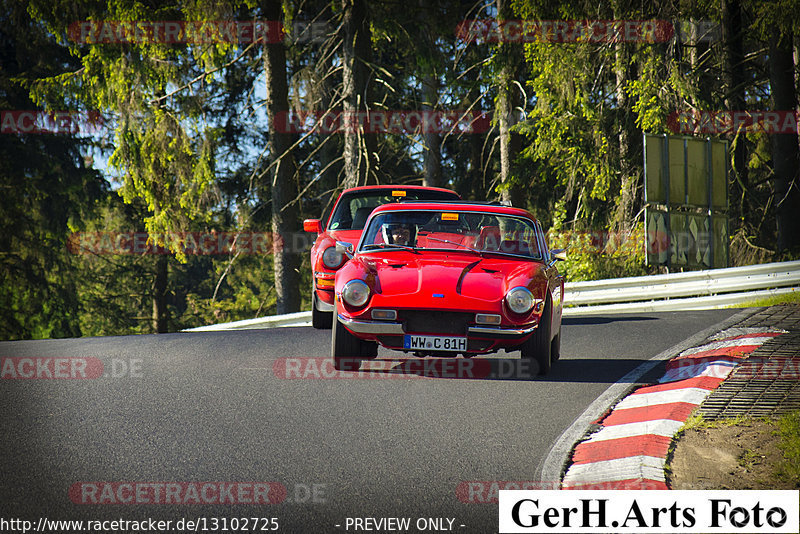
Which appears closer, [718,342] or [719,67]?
[718,342]

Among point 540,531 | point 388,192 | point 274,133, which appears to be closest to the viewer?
point 540,531

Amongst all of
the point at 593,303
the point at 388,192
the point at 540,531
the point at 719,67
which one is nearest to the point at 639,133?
the point at 719,67

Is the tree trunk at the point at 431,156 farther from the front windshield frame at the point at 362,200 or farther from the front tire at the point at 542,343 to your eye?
the front tire at the point at 542,343

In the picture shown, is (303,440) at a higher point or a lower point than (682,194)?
lower

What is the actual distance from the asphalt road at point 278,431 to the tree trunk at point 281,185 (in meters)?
13.0

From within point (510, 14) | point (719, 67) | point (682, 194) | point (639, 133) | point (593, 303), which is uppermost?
point (510, 14)

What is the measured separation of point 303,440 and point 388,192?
22.4 ft

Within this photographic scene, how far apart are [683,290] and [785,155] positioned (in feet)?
32.1

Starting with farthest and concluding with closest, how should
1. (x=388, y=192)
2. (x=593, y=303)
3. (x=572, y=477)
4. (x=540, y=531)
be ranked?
(x=593, y=303) → (x=388, y=192) → (x=572, y=477) → (x=540, y=531)

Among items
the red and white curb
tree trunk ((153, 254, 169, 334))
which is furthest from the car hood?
tree trunk ((153, 254, 169, 334))

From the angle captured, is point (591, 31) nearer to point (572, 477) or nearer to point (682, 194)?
point (682, 194)

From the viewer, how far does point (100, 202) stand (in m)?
38.7
